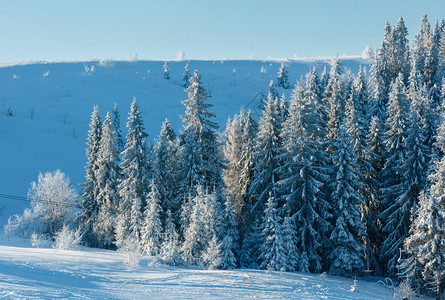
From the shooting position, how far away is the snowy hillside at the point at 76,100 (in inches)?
2773

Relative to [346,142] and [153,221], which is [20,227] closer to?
[153,221]

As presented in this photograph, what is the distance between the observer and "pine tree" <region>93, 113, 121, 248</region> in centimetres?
3938

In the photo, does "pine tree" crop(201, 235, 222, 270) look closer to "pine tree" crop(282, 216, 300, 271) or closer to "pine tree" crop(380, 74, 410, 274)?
"pine tree" crop(282, 216, 300, 271)

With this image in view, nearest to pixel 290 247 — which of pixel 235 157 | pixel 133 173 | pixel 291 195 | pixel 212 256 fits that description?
pixel 291 195

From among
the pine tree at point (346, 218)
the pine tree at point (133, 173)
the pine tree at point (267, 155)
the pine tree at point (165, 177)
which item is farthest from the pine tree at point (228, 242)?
the pine tree at point (133, 173)

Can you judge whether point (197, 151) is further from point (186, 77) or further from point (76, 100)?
point (186, 77)

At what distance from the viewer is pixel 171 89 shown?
384 feet

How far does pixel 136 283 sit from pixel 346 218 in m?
18.7

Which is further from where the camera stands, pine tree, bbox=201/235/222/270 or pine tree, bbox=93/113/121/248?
pine tree, bbox=93/113/121/248

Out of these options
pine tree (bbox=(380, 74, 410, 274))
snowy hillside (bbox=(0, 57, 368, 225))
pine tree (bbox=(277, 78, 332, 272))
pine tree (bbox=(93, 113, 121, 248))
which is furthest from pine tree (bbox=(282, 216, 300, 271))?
snowy hillside (bbox=(0, 57, 368, 225))

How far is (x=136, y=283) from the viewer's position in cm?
2030

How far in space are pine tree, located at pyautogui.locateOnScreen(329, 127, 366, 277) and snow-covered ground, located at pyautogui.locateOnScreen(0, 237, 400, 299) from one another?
2.76m

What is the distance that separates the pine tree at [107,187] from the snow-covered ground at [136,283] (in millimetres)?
12361

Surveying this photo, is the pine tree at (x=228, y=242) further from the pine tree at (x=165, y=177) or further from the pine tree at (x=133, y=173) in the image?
the pine tree at (x=133, y=173)
